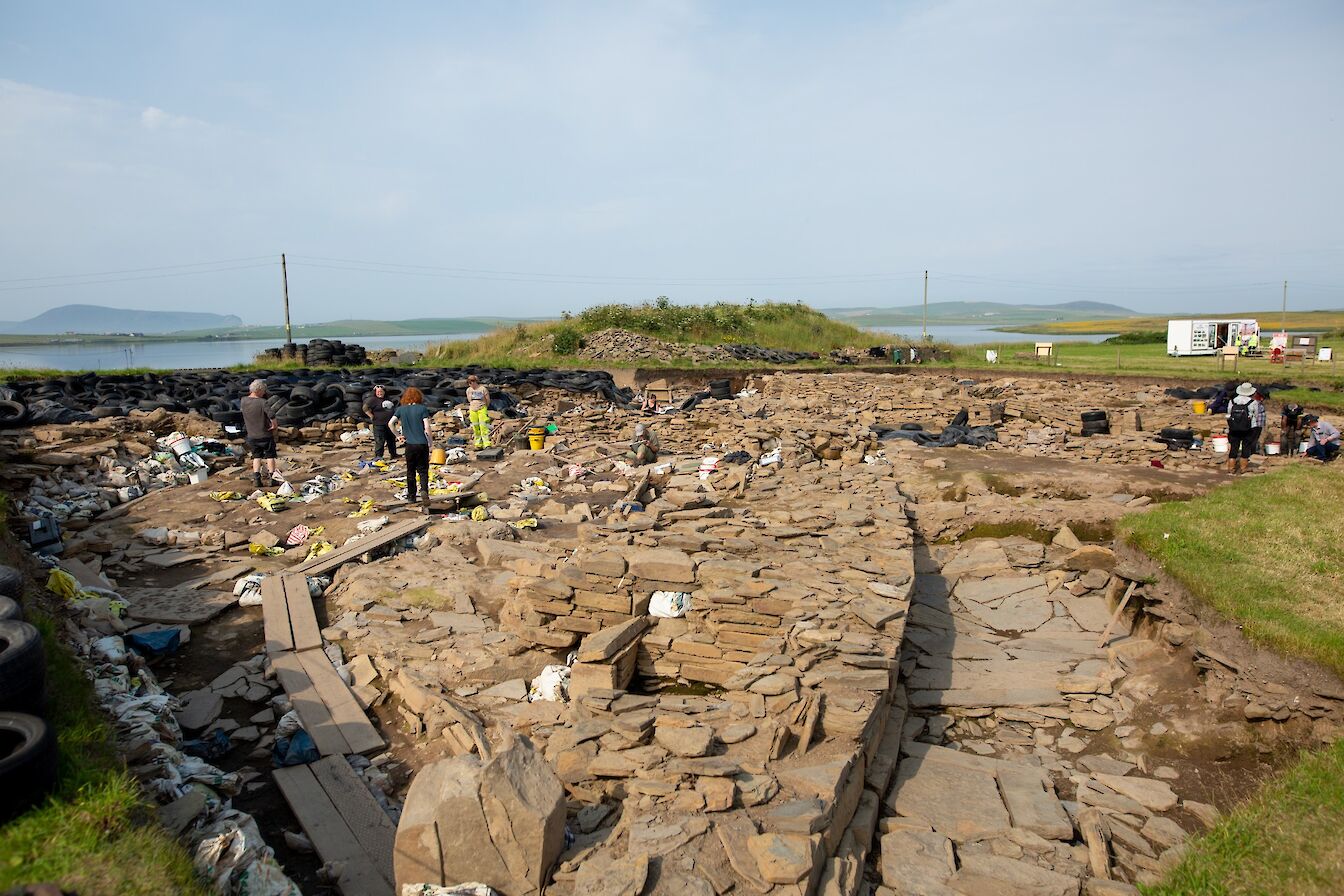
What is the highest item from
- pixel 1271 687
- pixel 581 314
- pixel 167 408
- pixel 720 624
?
pixel 581 314

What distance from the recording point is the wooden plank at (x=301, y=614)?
7.20 m

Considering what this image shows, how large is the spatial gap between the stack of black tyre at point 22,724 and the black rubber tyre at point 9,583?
1.06m

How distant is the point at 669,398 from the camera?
24953mm

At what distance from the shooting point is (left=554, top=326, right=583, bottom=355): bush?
36.2 metres

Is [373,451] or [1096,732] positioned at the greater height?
[373,451]

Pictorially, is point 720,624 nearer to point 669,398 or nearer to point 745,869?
point 745,869

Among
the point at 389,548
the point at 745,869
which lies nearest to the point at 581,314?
the point at 389,548

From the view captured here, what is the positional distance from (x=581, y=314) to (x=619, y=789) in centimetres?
3991

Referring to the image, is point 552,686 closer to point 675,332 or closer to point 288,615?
point 288,615

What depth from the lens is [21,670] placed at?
366 cm

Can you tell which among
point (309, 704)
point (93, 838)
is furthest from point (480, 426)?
point (93, 838)

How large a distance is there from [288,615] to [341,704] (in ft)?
6.57

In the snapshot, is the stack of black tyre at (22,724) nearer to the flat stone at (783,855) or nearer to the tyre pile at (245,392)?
the flat stone at (783,855)

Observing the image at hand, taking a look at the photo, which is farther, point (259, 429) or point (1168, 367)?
point (1168, 367)
